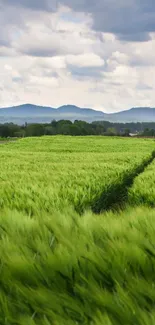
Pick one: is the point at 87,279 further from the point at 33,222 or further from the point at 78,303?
the point at 33,222

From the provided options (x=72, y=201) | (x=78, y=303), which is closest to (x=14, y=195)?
(x=72, y=201)

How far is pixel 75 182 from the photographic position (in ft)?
27.0

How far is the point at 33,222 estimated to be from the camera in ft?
9.09

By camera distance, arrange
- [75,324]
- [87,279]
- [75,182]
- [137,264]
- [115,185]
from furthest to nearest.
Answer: [115,185] → [75,182] → [137,264] → [87,279] → [75,324]

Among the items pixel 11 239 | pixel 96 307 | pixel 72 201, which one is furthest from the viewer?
pixel 72 201

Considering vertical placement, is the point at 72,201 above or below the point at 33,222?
below

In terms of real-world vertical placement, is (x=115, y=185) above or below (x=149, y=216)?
below

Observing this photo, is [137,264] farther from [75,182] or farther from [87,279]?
[75,182]

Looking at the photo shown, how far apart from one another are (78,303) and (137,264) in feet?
1.34

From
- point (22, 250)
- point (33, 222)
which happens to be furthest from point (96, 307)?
point (33, 222)

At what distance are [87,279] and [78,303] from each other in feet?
0.59

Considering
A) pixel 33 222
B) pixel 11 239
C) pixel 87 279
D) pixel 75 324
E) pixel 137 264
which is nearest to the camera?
pixel 75 324

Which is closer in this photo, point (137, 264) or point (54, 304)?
point (54, 304)

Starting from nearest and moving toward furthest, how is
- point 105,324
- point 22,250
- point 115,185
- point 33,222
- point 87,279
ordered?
point 105,324 → point 87,279 → point 22,250 → point 33,222 → point 115,185
